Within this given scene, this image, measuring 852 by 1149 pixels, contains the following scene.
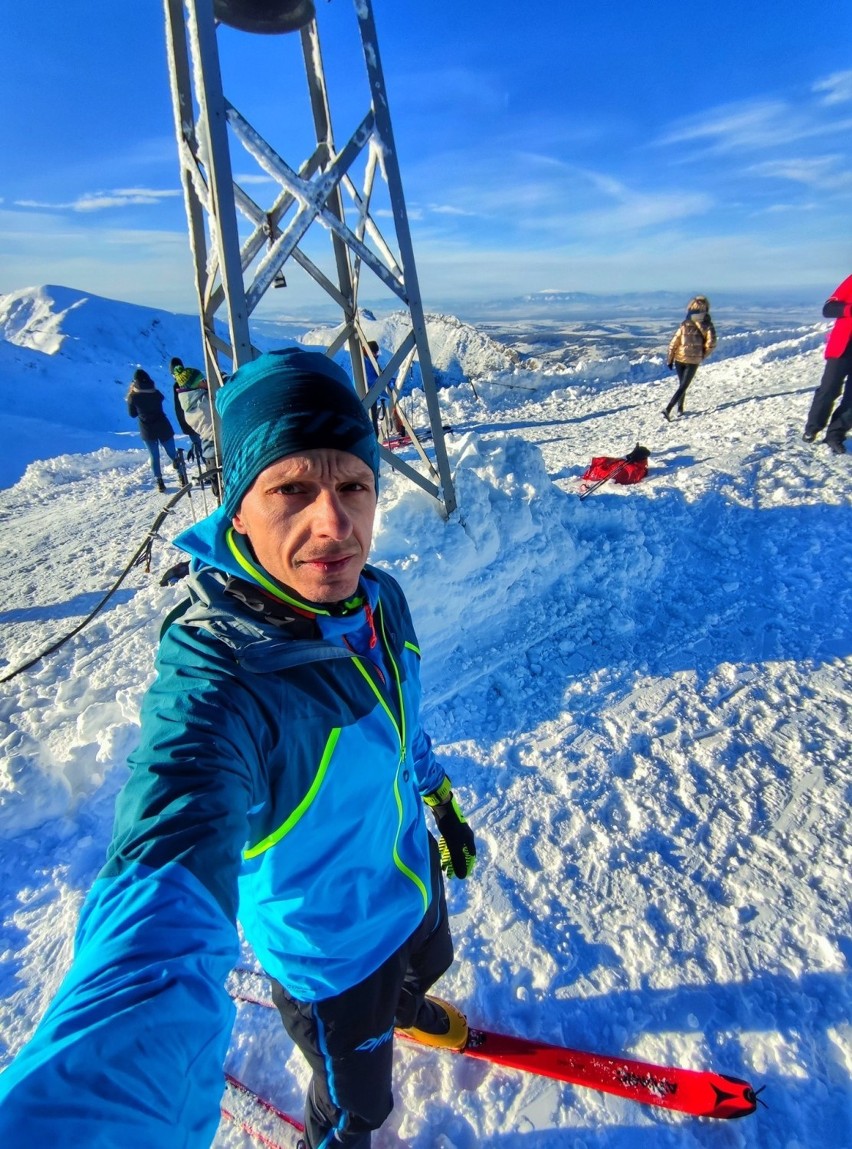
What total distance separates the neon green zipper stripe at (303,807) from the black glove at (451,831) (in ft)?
3.50

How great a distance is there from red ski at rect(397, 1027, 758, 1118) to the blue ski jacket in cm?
93

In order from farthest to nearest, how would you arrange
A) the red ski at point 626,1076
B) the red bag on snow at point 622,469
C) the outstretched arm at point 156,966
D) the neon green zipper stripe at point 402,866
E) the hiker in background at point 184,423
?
the hiker in background at point 184,423
the red bag on snow at point 622,469
the red ski at point 626,1076
the neon green zipper stripe at point 402,866
the outstretched arm at point 156,966

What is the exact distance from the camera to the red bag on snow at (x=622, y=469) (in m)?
6.18

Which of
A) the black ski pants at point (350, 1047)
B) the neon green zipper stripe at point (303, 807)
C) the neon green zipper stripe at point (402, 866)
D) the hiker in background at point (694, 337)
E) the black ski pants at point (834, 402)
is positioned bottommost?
the black ski pants at point (350, 1047)

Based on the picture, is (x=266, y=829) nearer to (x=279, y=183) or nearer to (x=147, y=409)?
(x=279, y=183)

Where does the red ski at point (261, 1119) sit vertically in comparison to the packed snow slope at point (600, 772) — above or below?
below

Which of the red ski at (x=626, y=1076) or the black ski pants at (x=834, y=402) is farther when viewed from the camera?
the black ski pants at (x=834, y=402)

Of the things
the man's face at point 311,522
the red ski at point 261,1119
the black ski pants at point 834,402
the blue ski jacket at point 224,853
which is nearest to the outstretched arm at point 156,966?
the blue ski jacket at point 224,853

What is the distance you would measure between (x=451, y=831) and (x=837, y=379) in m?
6.66

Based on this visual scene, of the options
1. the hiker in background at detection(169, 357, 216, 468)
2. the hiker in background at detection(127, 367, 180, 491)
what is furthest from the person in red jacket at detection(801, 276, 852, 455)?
the hiker in background at detection(127, 367, 180, 491)

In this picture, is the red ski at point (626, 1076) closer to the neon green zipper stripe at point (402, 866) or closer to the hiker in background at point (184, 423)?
the neon green zipper stripe at point (402, 866)

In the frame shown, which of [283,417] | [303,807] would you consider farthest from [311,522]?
[303,807]

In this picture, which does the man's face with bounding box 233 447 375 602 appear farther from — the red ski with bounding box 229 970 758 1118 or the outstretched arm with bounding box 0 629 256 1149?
the red ski with bounding box 229 970 758 1118

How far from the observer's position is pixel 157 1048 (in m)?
0.77
